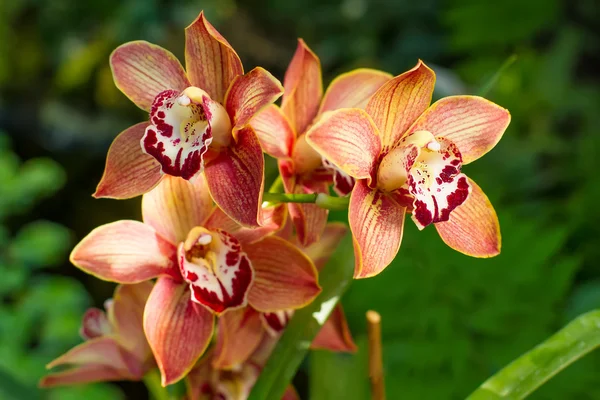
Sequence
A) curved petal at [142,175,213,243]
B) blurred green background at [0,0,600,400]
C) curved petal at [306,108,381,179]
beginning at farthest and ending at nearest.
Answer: blurred green background at [0,0,600,400] < curved petal at [142,175,213,243] < curved petal at [306,108,381,179]

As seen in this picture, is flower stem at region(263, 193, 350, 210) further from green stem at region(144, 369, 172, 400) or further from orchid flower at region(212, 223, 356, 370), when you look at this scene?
green stem at region(144, 369, 172, 400)

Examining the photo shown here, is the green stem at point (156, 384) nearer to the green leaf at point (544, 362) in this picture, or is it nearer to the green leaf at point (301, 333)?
the green leaf at point (301, 333)

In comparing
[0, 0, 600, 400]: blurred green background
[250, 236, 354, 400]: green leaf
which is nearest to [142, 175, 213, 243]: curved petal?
[250, 236, 354, 400]: green leaf

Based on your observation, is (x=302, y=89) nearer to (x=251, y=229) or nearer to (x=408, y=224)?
(x=251, y=229)

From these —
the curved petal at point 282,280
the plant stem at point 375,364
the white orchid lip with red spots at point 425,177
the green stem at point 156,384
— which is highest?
the white orchid lip with red spots at point 425,177

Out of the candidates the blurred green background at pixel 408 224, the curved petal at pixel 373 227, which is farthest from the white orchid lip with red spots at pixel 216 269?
the blurred green background at pixel 408 224

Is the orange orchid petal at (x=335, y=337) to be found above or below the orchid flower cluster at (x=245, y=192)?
below
